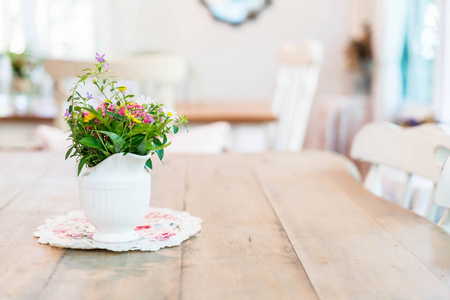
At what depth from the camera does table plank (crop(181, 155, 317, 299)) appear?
0.81 meters

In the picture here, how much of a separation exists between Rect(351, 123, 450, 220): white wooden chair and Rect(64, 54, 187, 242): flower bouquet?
0.66 metres

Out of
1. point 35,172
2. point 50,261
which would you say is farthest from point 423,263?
point 35,172

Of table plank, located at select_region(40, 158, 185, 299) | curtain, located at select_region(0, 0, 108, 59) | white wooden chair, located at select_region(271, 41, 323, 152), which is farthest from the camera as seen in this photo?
curtain, located at select_region(0, 0, 108, 59)

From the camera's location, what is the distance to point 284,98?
127 inches

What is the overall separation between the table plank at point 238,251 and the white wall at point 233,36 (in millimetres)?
4397

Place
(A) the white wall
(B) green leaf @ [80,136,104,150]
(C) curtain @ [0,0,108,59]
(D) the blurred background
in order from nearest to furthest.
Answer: (B) green leaf @ [80,136,104,150] → (D) the blurred background → (C) curtain @ [0,0,108,59] → (A) the white wall

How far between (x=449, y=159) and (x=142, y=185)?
22.0 inches

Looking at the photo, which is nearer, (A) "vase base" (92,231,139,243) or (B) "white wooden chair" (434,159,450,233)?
(A) "vase base" (92,231,139,243)

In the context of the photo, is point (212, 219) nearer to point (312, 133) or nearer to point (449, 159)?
point (449, 159)

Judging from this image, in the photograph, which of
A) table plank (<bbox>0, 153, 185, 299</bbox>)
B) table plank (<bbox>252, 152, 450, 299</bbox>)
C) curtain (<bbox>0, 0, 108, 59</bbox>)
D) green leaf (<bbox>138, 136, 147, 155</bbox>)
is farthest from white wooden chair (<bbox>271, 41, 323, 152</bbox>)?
curtain (<bbox>0, 0, 108, 59</bbox>)

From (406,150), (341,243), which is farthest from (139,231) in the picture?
(406,150)

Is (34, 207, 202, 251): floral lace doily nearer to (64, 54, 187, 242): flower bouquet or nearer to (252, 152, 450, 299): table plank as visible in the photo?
(64, 54, 187, 242): flower bouquet

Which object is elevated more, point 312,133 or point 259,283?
point 259,283

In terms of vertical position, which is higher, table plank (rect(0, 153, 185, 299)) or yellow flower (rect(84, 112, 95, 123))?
yellow flower (rect(84, 112, 95, 123))
